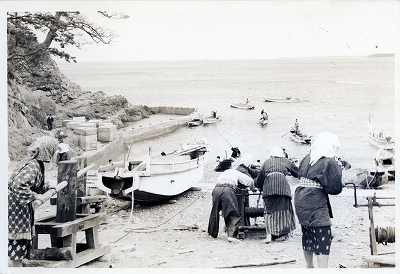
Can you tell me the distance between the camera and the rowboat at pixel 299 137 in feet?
17.7

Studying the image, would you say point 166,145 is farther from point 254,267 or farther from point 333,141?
point 333,141

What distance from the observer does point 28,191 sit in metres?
4.23

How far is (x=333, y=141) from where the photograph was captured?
4.30 meters

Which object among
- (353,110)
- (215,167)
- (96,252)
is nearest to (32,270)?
Answer: (96,252)

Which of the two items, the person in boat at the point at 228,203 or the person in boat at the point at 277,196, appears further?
the person in boat at the point at 228,203

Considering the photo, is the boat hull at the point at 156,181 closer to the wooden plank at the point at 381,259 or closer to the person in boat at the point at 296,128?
the person in boat at the point at 296,128

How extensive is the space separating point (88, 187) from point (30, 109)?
1.06 m

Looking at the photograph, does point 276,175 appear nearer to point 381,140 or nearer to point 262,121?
point 262,121

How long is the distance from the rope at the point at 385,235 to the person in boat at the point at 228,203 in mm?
1283

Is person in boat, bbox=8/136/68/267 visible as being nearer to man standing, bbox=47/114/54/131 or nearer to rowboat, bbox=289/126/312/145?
man standing, bbox=47/114/54/131

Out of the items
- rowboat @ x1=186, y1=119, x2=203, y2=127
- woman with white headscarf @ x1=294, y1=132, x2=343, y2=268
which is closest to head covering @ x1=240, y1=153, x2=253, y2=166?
rowboat @ x1=186, y1=119, x2=203, y2=127

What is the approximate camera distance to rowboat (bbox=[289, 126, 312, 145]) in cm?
540

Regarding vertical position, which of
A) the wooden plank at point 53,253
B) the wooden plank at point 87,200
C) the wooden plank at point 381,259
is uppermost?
the wooden plank at point 87,200

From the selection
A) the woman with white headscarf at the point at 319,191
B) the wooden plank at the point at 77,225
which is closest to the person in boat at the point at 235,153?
the woman with white headscarf at the point at 319,191
